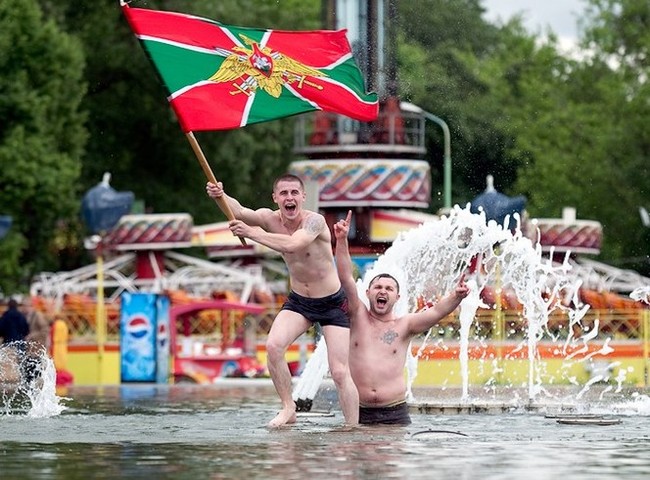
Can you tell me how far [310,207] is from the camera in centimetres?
2347

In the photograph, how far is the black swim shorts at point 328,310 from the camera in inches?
587

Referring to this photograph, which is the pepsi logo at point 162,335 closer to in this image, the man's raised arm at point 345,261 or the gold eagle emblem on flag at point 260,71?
the gold eagle emblem on flag at point 260,71

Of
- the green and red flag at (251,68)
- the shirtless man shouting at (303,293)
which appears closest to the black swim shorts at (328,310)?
the shirtless man shouting at (303,293)

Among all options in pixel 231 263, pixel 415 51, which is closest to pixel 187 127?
pixel 231 263

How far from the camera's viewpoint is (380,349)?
1521cm

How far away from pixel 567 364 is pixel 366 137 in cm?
1566

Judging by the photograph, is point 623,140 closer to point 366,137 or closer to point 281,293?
point 281,293

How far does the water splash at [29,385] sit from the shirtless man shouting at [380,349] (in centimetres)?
355

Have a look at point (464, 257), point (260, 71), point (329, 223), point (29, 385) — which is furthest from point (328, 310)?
point (329, 223)

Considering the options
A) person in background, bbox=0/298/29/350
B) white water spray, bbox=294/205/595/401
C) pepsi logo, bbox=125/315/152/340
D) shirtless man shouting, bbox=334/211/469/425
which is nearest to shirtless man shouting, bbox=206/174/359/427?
shirtless man shouting, bbox=334/211/469/425

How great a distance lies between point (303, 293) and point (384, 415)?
42.6 inches

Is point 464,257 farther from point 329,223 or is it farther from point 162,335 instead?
point 329,223

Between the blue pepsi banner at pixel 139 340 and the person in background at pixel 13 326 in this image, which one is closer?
the person in background at pixel 13 326

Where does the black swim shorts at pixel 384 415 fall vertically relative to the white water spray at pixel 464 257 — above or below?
below
